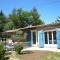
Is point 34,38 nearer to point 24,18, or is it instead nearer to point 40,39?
point 40,39

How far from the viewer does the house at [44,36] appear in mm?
24841

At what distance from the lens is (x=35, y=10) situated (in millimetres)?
49281

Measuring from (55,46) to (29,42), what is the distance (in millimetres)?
5729

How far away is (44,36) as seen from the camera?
2703 cm

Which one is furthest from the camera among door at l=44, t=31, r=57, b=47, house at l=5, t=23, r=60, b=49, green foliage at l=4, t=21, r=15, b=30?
green foliage at l=4, t=21, r=15, b=30

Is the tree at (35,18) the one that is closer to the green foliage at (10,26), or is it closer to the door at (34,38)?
the green foliage at (10,26)

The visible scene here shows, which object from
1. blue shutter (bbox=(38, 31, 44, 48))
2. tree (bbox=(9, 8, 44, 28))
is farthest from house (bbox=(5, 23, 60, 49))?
tree (bbox=(9, 8, 44, 28))

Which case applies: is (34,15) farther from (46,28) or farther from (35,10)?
(46,28)

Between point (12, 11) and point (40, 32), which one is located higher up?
point (12, 11)

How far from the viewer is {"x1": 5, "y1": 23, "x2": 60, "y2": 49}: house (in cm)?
2484

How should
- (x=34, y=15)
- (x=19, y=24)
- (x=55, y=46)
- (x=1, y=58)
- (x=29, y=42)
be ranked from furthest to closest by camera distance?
(x=34, y=15) < (x=19, y=24) < (x=29, y=42) < (x=55, y=46) < (x=1, y=58)

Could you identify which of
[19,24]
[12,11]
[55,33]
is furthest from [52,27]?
[12,11]

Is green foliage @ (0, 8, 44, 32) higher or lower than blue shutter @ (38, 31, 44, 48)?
higher

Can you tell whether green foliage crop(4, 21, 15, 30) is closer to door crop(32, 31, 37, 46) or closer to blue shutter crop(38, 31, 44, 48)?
door crop(32, 31, 37, 46)
